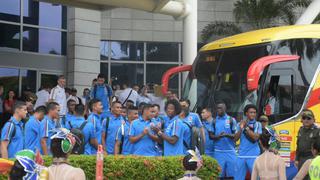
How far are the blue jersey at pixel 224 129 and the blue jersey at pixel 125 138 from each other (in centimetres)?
187

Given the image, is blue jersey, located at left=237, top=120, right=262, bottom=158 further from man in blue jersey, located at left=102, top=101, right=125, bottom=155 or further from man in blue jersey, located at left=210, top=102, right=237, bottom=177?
man in blue jersey, located at left=102, top=101, right=125, bottom=155

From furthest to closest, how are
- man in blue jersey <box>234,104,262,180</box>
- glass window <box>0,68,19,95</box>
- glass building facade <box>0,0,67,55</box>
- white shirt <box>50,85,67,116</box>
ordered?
glass building facade <box>0,0,67,55</box>
glass window <box>0,68,19,95</box>
white shirt <box>50,85,67,116</box>
man in blue jersey <box>234,104,262,180</box>

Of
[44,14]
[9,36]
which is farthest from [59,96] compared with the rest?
[44,14]

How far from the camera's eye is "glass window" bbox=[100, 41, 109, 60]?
79.9 feet

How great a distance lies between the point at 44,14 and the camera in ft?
68.2

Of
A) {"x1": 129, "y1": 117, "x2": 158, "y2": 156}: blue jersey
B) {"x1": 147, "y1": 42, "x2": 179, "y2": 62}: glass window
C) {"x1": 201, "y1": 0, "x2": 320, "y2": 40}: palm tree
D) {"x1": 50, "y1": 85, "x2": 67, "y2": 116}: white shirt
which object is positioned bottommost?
{"x1": 129, "y1": 117, "x2": 158, "y2": 156}: blue jersey

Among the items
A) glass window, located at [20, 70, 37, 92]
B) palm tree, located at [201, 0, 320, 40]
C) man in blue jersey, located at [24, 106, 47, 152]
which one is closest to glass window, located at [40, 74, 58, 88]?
glass window, located at [20, 70, 37, 92]

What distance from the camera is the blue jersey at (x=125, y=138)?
10.6m

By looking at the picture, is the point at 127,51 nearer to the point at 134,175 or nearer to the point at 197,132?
the point at 197,132

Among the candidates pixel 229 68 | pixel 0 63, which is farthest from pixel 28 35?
pixel 229 68

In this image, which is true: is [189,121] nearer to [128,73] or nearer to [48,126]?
[48,126]

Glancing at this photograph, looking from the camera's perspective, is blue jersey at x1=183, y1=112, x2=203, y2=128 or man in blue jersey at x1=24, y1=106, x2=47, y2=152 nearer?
man in blue jersey at x1=24, y1=106, x2=47, y2=152

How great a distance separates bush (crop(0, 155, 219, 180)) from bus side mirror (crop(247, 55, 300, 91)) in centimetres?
191

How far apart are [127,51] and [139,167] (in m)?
16.4
